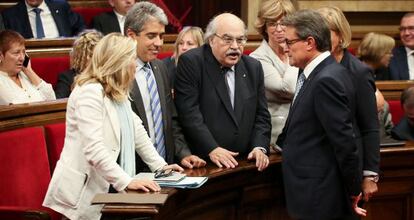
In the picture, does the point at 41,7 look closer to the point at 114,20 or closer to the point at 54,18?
the point at 54,18

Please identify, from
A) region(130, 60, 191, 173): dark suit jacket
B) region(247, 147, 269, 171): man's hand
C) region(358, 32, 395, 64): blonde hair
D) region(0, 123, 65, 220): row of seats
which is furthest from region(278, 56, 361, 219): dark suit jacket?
region(358, 32, 395, 64): blonde hair

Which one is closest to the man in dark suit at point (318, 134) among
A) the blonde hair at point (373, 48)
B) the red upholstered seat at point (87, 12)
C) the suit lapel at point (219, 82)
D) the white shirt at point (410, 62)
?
the suit lapel at point (219, 82)

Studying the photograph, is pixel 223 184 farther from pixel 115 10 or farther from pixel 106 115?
pixel 115 10

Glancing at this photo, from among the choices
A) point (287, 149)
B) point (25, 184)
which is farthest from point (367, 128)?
point (25, 184)

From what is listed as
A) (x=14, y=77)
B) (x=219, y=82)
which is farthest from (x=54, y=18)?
(x=219, y=82)

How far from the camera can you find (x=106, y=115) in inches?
127

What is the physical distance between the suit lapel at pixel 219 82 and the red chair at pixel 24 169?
2.89 feet

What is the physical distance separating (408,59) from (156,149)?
328cm

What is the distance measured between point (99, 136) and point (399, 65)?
3735 mm

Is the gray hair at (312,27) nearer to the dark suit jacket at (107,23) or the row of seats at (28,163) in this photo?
the row of seats at (28,163)

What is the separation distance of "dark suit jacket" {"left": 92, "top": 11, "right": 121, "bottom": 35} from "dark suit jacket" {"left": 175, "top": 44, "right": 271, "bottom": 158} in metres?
2.52

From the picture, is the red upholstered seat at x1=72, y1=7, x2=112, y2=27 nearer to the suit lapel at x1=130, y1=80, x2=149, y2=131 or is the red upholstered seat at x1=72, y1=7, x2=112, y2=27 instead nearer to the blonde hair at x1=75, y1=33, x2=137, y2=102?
the suit lapel at x1=130, y1=80, x2=149, y2=131

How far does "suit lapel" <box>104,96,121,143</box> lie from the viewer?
127 inches

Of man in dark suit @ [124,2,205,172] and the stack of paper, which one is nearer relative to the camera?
the stack of paper
